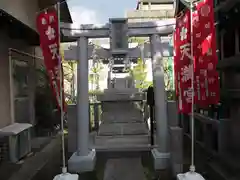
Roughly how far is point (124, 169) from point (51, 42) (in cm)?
398

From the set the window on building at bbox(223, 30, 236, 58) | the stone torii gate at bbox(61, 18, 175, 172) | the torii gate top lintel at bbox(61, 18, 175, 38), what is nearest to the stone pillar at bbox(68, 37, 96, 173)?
the stone torii gate at bbox(61, 18, 175, 172)

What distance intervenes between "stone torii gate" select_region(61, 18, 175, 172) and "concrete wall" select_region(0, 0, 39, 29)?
2480 mm

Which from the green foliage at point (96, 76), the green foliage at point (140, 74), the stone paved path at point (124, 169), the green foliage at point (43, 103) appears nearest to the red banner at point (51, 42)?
the stone paved path at point (124, 169)

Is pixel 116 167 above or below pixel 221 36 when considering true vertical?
below

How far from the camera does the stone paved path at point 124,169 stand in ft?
24.9

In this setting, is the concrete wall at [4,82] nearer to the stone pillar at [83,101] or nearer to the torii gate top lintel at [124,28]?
the torii gate top lintel at [124,28]

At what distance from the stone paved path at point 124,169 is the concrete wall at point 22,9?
556cm

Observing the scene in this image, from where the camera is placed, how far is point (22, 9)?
11.6m

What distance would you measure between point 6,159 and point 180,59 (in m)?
5.83

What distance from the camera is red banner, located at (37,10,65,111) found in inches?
259

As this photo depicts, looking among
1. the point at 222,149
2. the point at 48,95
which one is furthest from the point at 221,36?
the point at 48,95

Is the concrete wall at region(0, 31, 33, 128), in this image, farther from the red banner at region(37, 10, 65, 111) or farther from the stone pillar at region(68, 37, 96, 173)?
the red banner at region(37, 10, 65, 111)

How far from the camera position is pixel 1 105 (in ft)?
31.6

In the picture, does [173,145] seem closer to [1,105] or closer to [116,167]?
[116,167]
